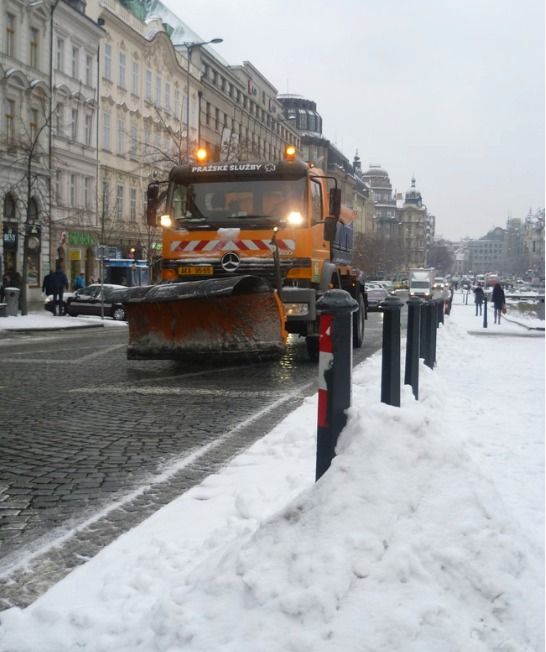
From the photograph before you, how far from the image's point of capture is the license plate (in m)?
10.8

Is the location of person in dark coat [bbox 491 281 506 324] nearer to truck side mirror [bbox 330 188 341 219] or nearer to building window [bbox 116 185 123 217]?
truck side mirror [bbox 330 188 341 219]

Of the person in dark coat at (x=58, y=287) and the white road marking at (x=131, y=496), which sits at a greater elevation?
the person in dark coat at (x=58, y=287)

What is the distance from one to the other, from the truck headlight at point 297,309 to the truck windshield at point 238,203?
123 cm

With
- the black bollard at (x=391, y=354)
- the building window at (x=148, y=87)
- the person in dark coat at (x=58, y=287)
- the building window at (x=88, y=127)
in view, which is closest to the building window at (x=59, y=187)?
the building window at (x=88, y=127)

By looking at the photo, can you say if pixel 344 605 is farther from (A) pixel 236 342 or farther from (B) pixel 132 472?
(A) pixel 236 342

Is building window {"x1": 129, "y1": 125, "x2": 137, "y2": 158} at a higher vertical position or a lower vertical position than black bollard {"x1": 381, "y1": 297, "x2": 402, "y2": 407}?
higher

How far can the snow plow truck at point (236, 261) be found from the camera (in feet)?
33.0

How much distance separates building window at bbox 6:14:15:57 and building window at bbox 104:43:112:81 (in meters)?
10.1

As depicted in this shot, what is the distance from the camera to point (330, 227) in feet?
37.7

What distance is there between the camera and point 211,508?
4293 millimetres

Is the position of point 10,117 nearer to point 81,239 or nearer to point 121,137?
point 81,239

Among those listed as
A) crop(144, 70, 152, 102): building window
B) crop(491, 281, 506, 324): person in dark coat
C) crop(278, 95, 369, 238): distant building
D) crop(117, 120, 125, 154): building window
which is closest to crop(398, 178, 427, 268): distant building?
crop(278, 95, 369, 238): distant building

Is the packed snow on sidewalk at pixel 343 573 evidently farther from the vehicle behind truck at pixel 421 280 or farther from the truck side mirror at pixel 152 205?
the vehicle behind truck at pixel 421 280

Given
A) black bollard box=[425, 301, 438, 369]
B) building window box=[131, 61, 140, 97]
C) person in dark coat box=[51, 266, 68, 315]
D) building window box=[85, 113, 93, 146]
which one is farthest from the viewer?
building window box=[131, 61, 140, 97]
